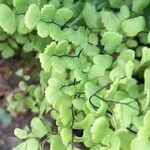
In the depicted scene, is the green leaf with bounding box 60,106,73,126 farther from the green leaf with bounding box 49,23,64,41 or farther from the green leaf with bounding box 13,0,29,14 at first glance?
the green leaf with bounding box 13,0,29,14

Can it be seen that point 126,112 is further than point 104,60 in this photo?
No

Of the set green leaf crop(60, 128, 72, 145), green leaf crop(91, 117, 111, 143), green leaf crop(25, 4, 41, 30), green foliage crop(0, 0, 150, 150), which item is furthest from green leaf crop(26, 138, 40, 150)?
green leaf crop(25, 4, 41, 30)

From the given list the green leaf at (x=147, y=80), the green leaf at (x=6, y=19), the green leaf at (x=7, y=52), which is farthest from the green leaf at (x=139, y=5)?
the green leaf at (x=7, y=52)

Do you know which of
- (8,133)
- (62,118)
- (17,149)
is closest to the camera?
(62,118)

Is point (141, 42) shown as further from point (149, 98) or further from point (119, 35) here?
point (149, 98)

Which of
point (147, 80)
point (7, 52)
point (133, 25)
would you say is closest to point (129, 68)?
point (147, 80)

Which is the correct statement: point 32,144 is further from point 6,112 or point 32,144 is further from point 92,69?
point 6,112

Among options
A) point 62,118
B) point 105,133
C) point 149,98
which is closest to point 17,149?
point 62,118
